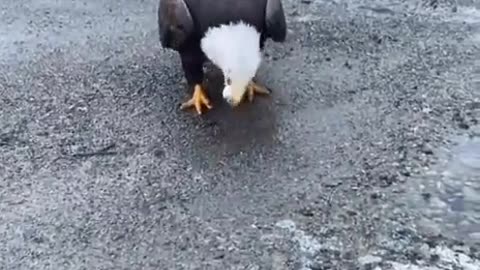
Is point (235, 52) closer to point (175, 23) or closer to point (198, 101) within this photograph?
point (175, 23)

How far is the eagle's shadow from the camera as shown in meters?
4.48

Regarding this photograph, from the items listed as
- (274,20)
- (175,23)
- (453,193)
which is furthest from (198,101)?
(453,193)

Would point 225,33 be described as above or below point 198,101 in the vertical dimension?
above

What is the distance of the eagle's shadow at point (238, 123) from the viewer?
448cm

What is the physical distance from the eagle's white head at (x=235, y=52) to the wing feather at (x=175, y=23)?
0.12 meters

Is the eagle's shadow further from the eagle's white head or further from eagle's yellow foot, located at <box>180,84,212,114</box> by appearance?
the eagle's white head

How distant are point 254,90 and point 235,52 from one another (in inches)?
21.7

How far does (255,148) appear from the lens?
14.5 feet

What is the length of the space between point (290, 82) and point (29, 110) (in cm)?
133

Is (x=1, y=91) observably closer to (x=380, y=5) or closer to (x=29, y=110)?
(x=29, y=110)

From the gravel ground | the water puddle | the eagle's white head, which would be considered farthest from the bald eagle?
the water puddle

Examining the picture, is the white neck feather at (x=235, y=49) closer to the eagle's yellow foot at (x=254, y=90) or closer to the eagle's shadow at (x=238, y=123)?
the eagle's shadow at (x=238, y=123)

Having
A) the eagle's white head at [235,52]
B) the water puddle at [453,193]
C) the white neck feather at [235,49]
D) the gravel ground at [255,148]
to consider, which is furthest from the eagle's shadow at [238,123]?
the water puddle at [453,193]

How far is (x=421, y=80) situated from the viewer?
16.5 ft
